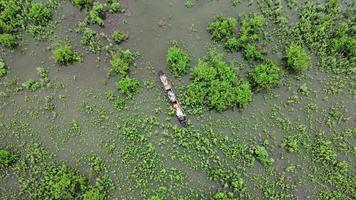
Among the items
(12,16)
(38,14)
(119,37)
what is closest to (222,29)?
(119,37)

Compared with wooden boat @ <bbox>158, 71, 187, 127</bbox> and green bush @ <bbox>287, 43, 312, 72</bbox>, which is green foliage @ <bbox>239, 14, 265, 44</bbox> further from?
wooden boat @ <bbox>158, 71, 187, 127</bbox>

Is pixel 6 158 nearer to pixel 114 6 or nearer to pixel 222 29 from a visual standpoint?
pixel 114 6

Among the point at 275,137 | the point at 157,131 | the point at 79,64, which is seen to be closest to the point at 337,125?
the point at 275,137

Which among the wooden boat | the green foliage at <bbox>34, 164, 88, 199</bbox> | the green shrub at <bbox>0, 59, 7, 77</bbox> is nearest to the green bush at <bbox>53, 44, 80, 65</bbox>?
the green shrub at <bbox>0, 59, 7, 77</bbox>

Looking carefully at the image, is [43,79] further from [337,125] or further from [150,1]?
[337,125]

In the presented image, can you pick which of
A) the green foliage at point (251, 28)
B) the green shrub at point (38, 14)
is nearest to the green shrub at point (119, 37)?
the green shrub at point (38, 14)

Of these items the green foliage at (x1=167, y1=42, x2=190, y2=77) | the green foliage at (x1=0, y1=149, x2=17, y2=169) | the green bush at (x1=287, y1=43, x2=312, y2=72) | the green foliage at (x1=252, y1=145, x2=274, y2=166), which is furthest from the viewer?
the green foliage at (x1=167, y1=42, x2=190, y2=77)
